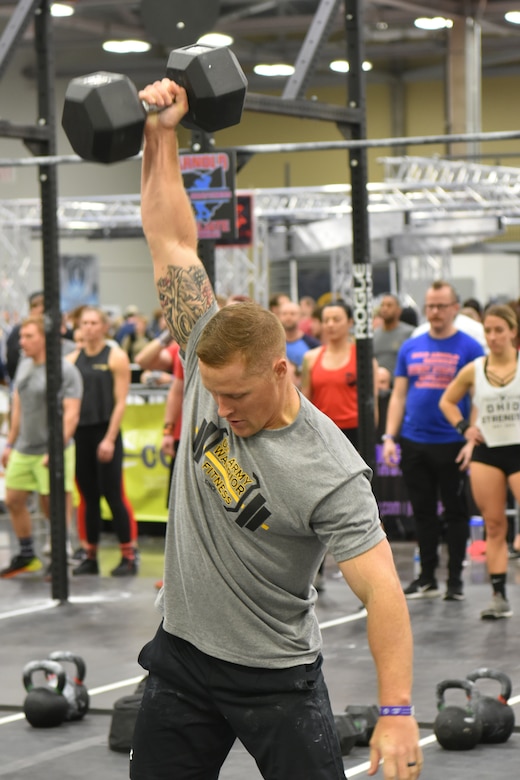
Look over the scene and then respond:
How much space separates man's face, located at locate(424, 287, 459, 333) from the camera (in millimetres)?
6852

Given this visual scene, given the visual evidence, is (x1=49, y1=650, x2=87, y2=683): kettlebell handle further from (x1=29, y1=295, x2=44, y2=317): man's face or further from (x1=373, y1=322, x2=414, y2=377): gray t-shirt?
(x1=373, y1=322, x2=414, y2=377): gray t-shirt

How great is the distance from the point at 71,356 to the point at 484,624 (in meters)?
3.37

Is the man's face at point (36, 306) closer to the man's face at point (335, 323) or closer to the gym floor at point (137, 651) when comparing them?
the gym floor at point (137, 651)

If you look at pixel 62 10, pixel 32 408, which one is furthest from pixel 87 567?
pixel 62 10

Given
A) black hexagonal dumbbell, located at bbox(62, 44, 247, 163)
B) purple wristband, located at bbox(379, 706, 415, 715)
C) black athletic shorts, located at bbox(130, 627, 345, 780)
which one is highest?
black hexagonal dumbbell, located at bbox(62, 44, 247, 163)

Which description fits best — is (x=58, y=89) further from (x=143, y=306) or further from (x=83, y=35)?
(x=143, y=306)

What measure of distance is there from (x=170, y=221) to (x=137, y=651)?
11.3 ft

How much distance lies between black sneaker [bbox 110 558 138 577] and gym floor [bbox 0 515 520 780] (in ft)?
0.23

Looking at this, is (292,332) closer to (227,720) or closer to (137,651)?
(137,651)

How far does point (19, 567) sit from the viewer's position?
8.07m

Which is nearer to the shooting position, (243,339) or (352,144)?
(243,339)

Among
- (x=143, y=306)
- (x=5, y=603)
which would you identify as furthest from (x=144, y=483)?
(x=143, y=306)

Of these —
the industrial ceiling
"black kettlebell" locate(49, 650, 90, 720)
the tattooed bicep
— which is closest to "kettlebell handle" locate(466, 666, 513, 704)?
"black kettlebell" locate(49, 650, 90, 720)

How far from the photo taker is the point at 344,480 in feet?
7.99
